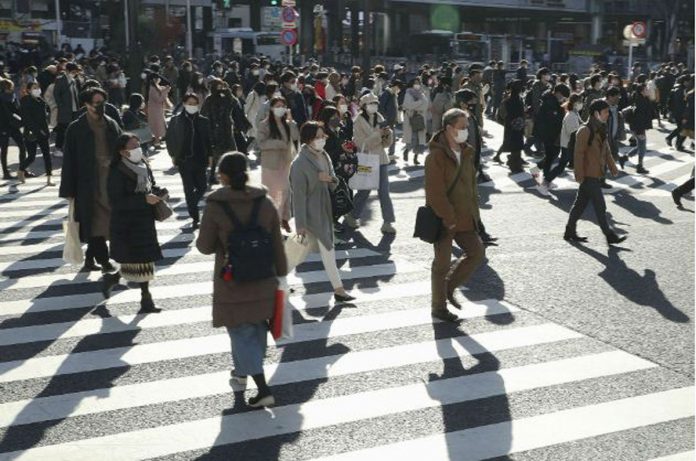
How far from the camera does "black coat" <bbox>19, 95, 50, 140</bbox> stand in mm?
14180

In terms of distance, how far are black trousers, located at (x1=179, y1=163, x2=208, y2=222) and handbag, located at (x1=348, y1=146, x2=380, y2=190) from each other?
6.23 ft

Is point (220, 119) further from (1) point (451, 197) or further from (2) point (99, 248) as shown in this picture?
(1) point (451, 197)

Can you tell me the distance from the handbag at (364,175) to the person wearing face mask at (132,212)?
11.4 feet

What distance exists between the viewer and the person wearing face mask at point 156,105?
18734 millimetres

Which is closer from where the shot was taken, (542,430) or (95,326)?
(542,430)

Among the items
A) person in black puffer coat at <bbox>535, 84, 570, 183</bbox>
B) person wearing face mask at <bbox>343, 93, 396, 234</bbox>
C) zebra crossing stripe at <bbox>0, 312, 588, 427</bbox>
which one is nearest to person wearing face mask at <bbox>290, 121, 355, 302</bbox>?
zebra crossing stripe at <bbox>0, 312, 588, 427</bbox>

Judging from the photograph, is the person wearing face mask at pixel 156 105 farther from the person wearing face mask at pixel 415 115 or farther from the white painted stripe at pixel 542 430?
the white painted stripe at pixel 542 430

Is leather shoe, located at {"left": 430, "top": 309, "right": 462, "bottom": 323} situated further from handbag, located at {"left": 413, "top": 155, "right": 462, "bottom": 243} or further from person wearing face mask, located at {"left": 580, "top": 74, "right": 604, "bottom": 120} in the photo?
person wearing face mask, located at {"left": 580, "top": 74, "right": 604, "bottom": 120}

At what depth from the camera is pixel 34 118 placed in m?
14.2

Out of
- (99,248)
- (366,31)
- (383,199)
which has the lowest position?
(99,248)

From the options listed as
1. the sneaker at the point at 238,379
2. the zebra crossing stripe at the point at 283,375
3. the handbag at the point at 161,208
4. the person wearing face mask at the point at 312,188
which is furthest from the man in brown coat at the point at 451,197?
the handbag at the point at 161,208

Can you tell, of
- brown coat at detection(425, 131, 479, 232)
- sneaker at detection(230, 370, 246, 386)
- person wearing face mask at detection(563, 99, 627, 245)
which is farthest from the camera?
person wearing face mask at detection(563, 99, 627, 245)

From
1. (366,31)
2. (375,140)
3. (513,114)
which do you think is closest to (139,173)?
(375,140)

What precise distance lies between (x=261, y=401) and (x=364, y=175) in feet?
17.4
